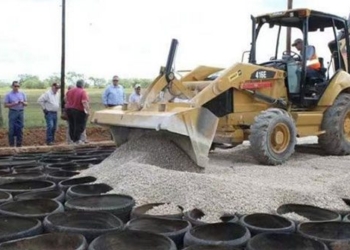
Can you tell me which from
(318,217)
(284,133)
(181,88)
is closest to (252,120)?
(284,133)

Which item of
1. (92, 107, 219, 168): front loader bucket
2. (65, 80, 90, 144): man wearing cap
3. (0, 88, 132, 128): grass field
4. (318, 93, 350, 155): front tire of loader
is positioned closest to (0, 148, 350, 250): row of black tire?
(92, 107, 219, 168): front loader bucket

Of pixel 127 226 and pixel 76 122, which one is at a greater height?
pixel 76 122

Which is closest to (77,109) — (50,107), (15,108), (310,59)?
(50,107)

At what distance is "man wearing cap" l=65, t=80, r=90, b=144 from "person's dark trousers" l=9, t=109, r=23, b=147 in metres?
1.01

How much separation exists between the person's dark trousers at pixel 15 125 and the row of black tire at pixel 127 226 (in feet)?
18.9

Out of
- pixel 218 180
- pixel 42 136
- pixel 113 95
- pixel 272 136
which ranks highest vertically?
pixel 113 95

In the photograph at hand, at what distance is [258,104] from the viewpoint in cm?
792

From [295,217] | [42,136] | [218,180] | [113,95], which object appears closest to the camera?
[295,217]

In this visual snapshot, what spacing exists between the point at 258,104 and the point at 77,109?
477 centimetres

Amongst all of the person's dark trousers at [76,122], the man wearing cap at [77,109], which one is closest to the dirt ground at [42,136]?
the person's dark trousers at [76,122]

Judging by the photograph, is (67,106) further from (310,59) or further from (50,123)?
(310,59)

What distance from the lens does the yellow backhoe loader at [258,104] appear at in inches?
259

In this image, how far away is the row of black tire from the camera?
3.85 m

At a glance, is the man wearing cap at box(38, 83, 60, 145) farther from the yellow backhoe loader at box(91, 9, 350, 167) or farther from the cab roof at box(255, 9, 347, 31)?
the cab roof at box(255, 9, 347, 31)
